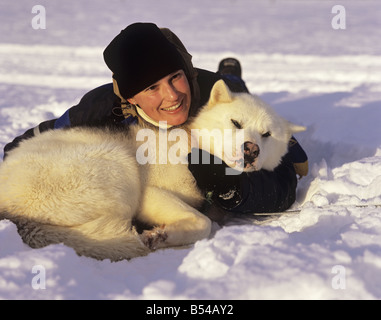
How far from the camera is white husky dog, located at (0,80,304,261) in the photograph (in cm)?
211

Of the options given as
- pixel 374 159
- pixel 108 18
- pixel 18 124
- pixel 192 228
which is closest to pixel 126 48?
pixel 192 228

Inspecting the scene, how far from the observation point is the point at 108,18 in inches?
532

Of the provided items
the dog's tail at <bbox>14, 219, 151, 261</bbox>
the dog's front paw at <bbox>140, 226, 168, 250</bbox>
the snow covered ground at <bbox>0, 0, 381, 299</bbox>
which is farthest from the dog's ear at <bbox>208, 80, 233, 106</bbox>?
the dog's tail at <bbox>14, 219, 151, 261</bbox>

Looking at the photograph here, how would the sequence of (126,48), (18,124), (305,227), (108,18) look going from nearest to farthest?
(305,227) < (126,48) < (18,124) < (108,18)

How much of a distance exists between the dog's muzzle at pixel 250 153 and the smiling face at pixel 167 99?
46cm

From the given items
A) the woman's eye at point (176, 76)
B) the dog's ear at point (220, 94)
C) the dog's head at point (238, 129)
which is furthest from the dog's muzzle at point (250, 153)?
the woman's eye at point (176, 76)

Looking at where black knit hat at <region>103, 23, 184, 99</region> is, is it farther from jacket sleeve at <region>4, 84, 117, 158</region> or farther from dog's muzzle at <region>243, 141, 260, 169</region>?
dog's muzzle at <region>243, 141, 260, 169</region>

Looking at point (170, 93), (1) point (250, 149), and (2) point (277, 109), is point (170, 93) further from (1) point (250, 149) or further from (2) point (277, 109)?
(2) point (277, 109)

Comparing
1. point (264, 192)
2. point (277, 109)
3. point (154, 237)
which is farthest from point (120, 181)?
point (277, 109)

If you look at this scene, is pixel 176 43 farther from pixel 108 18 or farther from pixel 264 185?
pixel 108 18

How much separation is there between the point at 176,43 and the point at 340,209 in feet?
5.10

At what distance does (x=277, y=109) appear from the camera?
5961mm

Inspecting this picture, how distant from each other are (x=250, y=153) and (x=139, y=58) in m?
0.90

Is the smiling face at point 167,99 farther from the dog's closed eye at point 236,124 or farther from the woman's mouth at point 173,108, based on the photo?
the dog's closed eye at point 236,124
